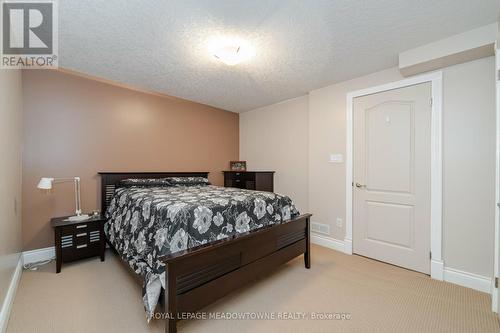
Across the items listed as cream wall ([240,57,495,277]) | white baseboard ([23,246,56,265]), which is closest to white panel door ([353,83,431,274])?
cream wall ([240,57,495,277])

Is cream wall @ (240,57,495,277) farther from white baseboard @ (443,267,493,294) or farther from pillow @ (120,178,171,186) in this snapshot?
pillow @ (120,178,171,186)

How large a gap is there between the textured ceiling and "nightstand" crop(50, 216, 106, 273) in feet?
6.03

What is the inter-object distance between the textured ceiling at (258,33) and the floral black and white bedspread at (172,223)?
152 centimetres

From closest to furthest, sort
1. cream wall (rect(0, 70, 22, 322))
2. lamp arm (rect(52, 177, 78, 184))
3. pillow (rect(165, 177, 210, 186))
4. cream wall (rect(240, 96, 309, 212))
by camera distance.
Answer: cream wall (rect(0, 70, 22, 322))
lamp arm (rect(52, 177, 78, 184))
pillow (rect(165, 177, 210, 186))
cream wall (rect(240, 96, 309, 212))

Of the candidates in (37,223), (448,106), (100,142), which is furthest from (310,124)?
(37,223)

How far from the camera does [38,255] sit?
268cm

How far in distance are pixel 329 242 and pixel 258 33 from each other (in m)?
2.85

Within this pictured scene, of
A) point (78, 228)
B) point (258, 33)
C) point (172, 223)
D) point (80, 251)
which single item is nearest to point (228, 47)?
point (258, 33)

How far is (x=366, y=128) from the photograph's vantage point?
2.92 m

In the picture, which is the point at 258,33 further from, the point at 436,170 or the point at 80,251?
the point at 80,251

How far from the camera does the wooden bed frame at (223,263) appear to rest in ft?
4.89

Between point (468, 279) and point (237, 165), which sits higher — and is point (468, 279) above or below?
below

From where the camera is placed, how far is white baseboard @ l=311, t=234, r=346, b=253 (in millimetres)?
3162

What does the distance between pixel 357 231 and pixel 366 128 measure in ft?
4.49
